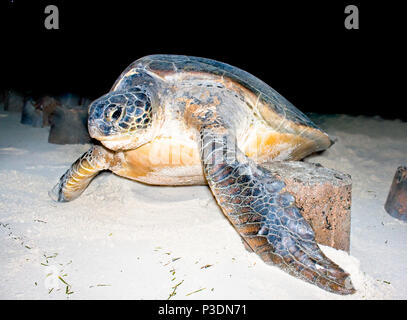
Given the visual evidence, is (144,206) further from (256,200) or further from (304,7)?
(304,7)

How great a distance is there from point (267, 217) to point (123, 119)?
1224 mm

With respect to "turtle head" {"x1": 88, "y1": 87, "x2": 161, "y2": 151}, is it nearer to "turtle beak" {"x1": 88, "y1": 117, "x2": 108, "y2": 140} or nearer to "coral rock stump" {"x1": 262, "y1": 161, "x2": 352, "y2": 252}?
"turtle beak" {"x1": 88, "y1": 117, "x2": 108, "y2": 140}

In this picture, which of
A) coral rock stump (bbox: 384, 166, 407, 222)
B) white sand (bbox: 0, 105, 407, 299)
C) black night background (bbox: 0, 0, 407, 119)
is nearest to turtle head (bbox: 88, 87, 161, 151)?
white sand (bbox: 0, 105, 407, 299)

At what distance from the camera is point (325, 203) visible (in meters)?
1.84

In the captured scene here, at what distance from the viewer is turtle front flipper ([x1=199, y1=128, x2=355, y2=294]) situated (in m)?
1.48

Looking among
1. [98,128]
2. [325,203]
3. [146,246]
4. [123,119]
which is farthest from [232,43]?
[146,246]

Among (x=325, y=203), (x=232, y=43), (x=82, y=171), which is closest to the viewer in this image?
(x=325, y=203)

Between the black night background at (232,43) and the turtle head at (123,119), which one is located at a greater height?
the black night background at (232,43)

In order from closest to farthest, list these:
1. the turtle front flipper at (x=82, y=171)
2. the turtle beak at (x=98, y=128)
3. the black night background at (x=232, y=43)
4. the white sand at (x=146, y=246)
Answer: the white sand at (x=146, y=246), the turtle beak at (x=98, y=128), the turtle front flipper at (x=82, y=171), the black night background at (x=232, y=43)

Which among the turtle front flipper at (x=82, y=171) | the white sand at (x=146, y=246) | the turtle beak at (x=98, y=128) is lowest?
the white sand at (x=146, y=246)

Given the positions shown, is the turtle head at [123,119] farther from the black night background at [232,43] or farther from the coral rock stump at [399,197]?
the black night background at [232,43]

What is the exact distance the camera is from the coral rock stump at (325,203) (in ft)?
5.95

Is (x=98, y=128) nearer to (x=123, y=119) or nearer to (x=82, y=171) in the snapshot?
(x=123, y=119)

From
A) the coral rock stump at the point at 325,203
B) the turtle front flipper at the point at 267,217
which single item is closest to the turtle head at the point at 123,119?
the turtle front flipper at the point at 267,217
